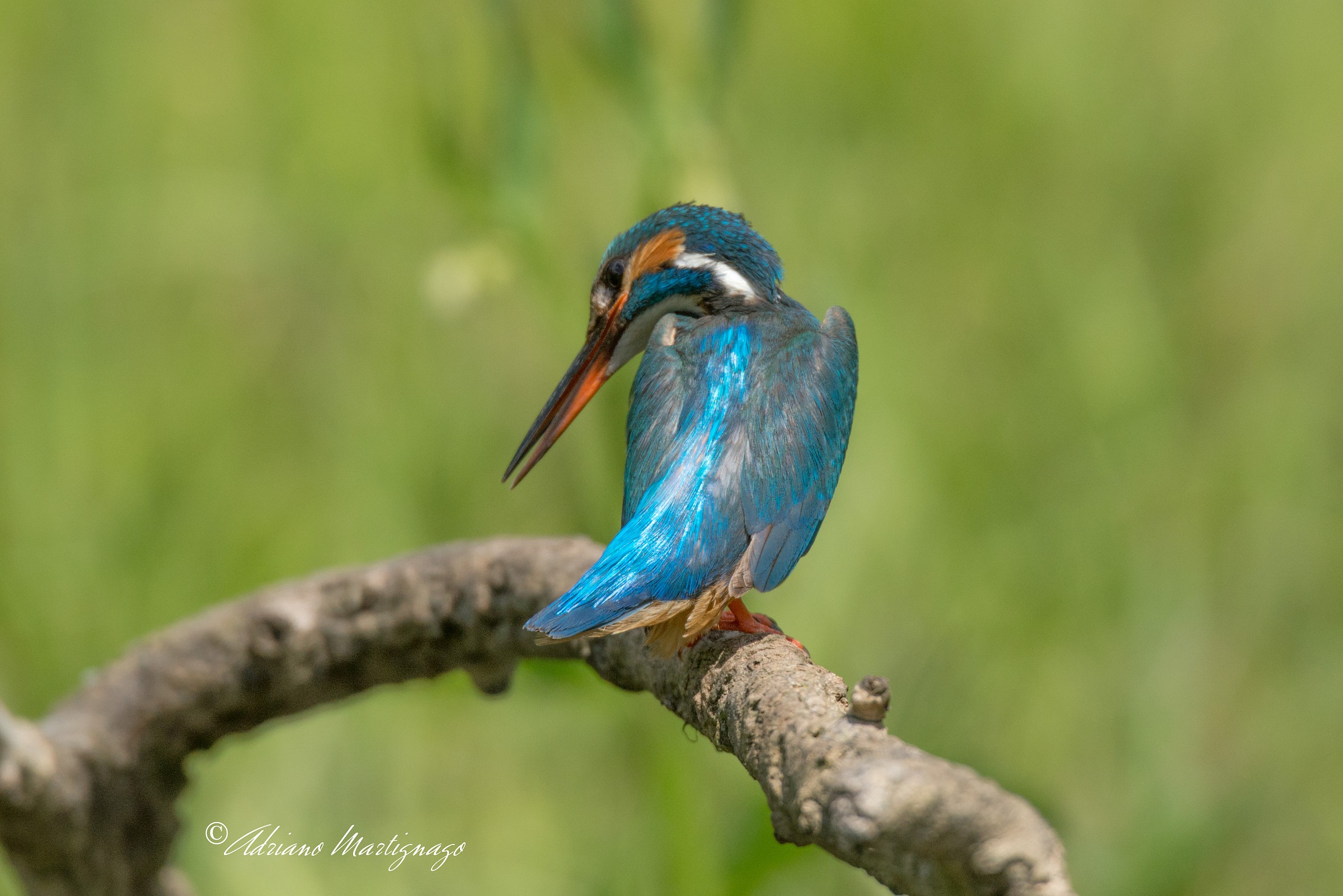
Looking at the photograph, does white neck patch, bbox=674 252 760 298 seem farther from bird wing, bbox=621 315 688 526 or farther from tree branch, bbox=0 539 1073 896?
tree branch, bbox=0 539 1073 896

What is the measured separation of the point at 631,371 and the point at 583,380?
1.25 feet

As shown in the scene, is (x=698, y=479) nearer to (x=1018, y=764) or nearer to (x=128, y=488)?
(x=1018, y=764)

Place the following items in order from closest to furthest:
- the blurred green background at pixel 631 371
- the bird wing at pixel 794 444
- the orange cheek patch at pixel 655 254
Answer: the bird wing at pixel 794 444 → the orange cheek patch at pixel 655 254 → the blurred green background at pixel 631 371

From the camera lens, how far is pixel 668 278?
6.50ft

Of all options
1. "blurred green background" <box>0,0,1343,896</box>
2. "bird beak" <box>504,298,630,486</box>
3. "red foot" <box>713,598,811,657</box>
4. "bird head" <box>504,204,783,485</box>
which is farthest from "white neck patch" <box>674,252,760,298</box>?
"red foot" <box>713,598,811,657</box>

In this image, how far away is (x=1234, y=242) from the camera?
348cm

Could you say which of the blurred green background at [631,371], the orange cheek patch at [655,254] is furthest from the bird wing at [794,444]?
the blurred green background at [631,371]

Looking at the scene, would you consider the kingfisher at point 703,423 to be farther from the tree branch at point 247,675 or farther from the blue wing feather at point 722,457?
the tree branch at point 247,675

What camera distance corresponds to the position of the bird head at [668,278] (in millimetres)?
1969

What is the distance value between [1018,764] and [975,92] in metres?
1.95

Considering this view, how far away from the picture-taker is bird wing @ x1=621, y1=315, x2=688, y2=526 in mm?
1716

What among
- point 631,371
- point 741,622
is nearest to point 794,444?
point 741,622

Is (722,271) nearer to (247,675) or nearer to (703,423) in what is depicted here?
(703,423)

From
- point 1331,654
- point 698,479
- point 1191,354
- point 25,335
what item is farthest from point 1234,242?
point 25,335
